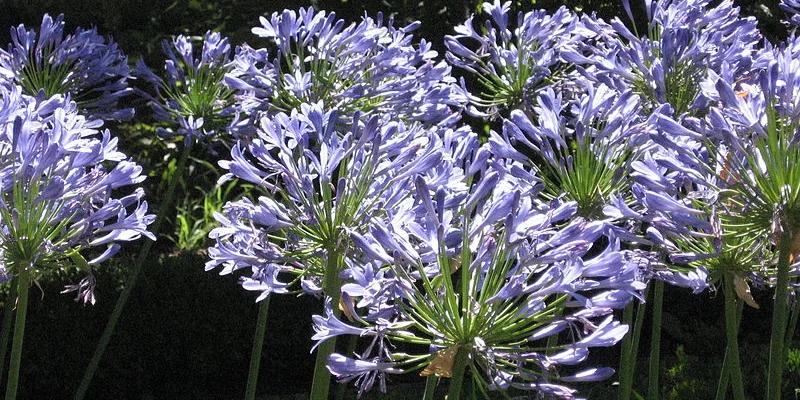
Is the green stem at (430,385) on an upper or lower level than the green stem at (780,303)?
lower

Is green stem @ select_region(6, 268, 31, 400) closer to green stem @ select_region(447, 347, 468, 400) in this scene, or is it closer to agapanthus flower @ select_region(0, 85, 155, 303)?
agapanthus flower @ select_region(0, 85, 155, 303)

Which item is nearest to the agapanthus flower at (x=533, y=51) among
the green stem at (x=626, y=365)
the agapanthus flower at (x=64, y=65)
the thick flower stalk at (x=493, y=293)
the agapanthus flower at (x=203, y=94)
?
the agapanthus flower at (x=203, y=94)

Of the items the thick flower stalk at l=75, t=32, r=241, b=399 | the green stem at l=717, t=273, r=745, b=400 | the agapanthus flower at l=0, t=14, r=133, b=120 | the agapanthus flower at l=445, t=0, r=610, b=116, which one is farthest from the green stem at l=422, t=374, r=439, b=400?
the agapanthus flower at l=0, t=14, r=133, b=120

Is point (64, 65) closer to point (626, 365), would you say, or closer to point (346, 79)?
point (346, 79)

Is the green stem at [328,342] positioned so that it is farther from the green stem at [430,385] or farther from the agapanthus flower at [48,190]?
the agapanthus flower at [48,190]

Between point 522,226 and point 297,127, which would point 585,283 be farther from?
point 297,127
